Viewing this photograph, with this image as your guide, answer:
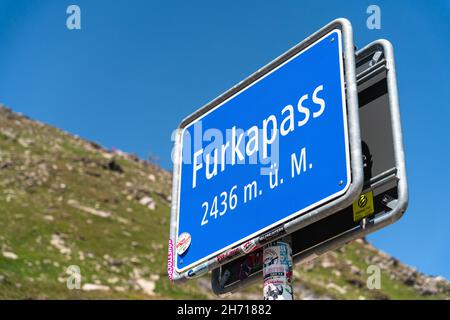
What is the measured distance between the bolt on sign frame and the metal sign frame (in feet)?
0.56

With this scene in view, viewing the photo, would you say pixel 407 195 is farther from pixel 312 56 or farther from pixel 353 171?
pixel 312 56

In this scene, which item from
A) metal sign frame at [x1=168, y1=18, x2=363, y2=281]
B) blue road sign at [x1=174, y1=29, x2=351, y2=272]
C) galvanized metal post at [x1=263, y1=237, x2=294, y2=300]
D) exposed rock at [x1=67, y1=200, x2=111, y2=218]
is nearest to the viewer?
→ metal sign frame at [x1=168, y1=18, x2=363, y2=281]

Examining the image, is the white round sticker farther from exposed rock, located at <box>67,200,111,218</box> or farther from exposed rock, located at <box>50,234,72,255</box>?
exposed rock, located at <box>67,200,111,218</box>

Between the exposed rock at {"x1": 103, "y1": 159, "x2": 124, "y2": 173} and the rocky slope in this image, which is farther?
the exposed rock at {"x1": 103, "y1": 159, "x2": 124, "y2": 173}

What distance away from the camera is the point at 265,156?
3787mm

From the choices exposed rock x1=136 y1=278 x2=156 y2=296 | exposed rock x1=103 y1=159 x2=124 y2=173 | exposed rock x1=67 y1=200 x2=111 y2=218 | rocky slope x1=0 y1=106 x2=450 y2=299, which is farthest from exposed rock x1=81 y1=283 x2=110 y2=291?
exposed rock x1=103 y1=159 x2=124 y2=173

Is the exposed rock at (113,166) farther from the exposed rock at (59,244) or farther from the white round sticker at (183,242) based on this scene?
the white round sticker at (183,242)

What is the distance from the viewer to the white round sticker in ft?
13.4

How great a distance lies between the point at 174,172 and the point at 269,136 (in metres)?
0.91

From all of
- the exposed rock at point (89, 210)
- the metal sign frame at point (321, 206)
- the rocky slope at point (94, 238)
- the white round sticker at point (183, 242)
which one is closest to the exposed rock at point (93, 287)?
A: the rocky slope at point (94, 238)

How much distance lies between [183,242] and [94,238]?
5660cm

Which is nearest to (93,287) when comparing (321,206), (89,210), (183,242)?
(89,210)

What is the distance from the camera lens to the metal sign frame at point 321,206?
315cm

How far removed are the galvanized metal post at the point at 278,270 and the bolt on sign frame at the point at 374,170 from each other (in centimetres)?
19
